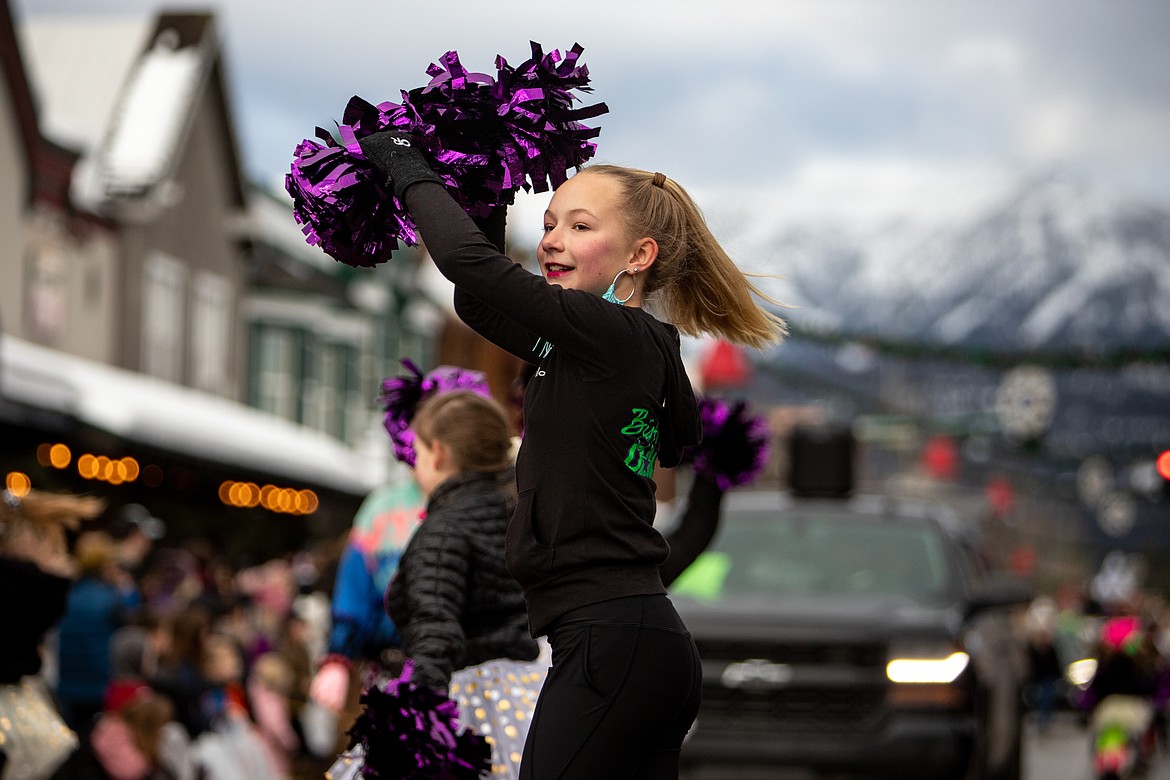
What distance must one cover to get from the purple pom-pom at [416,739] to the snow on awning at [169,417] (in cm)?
1387

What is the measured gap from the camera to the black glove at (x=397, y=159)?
3352mm

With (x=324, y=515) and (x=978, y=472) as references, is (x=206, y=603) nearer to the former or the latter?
(x=324, y=515)

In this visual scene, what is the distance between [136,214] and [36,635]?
20.6 meters

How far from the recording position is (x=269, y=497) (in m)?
28.8

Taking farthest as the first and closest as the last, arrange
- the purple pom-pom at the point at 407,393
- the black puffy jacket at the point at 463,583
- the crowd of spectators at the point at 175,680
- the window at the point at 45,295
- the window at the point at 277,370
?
the window at the point at 277,370 < the window at the point at 45,295 < the crowd of spectators at the point at 175,680 < the purple pom-pom at the point at 407,393 < the black puffy jacket at the point at 463,583

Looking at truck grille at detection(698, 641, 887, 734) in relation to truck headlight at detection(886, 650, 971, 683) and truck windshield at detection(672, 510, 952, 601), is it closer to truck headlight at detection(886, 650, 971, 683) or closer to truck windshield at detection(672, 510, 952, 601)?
truck headlight at detection(886, 650, 971, 683)

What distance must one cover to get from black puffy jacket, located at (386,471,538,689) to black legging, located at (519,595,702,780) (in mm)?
910

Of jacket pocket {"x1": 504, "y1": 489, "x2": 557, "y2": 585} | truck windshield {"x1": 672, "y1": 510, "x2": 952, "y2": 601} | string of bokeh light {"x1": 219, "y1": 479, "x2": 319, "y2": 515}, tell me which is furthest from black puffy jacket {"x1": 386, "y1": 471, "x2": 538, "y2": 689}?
string of bokeh light {"x1": 219, "y1": 479, "x2": 319, "y2": 515}

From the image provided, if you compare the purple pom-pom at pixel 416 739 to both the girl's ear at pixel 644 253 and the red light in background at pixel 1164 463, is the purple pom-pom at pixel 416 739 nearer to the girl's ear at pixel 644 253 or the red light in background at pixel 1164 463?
the girl's ear at pixel 644 253

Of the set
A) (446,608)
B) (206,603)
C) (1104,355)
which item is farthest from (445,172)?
(1104,355)

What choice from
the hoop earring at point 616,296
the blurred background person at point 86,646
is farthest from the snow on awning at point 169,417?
the hoop earring at point 616,296

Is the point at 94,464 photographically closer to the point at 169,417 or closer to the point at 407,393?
the point at 169,417

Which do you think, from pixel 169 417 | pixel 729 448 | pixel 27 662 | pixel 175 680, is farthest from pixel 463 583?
pixel 169 417

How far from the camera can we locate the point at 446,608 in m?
4.34
